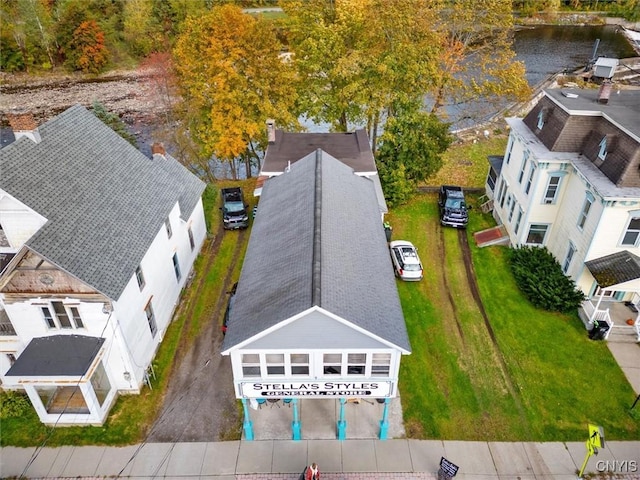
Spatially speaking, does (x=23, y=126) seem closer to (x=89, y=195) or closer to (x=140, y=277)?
(x=89, y=195)

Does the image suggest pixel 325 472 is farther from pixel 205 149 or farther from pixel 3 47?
pixel 3 47

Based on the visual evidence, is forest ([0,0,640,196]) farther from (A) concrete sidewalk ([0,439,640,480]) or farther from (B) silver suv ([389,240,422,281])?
(A) concrete sidewalk ([0,439,640,480])

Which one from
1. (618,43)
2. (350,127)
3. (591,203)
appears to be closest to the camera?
(591,203)

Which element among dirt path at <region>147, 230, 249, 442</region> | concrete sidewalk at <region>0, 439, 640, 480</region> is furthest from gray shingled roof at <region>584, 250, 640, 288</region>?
dirt path at <region>147, 230, 249, 442</region>

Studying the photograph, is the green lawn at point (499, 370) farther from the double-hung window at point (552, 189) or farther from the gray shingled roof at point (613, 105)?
the gray shingled roof at point (613, 105)

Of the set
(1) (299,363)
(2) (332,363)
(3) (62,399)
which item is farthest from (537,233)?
(3) (62,399)

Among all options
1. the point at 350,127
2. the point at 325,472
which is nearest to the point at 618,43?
the point at 350,127
